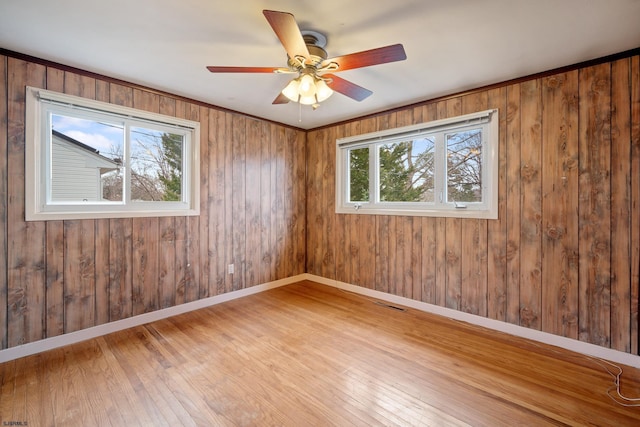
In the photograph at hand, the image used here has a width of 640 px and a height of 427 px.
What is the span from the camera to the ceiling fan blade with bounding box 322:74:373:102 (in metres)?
2.02

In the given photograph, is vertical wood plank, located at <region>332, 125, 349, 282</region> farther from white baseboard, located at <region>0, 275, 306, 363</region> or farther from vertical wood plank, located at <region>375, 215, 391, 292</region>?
white baseboard, located at <region>0, 275, 306, 363</region>

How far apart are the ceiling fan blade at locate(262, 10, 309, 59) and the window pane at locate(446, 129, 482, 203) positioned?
2037 mm

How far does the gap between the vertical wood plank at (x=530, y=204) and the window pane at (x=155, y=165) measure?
3552 millimetres

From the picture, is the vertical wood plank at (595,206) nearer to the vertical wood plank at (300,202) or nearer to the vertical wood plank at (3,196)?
the vertical wood plank at (300,202)

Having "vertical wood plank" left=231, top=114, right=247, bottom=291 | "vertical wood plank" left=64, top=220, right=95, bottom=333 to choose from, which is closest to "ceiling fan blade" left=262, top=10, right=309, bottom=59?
"vertical wood plank" left=231, top=114, right=247, bottom=291

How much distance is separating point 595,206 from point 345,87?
88.7 inches

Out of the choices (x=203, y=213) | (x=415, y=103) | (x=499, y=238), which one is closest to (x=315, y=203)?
(x=203, y=213)

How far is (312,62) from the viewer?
6.23 ft

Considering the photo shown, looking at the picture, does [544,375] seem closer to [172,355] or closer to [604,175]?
[604,175]

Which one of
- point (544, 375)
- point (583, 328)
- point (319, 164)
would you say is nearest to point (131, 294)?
point (319, 164)

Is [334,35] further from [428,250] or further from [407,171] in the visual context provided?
[428,250]

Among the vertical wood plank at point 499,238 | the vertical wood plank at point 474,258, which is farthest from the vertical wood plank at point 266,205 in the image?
the vertical wood plank at point 499,238

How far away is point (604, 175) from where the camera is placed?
2.21m

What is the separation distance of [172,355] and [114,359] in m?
0.42
